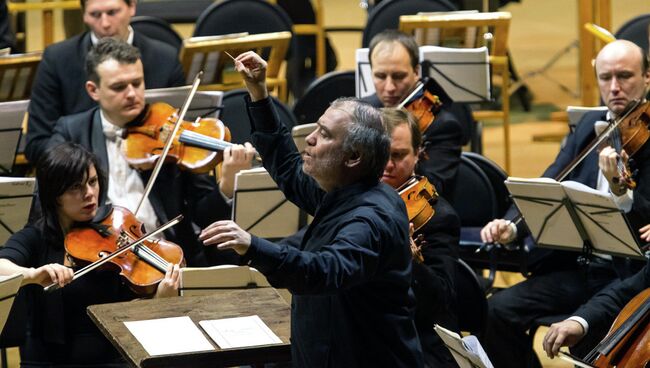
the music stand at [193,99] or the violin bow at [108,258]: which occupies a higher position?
the music stand at [193,99]

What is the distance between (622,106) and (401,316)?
173 centimetres

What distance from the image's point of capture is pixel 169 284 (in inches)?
143

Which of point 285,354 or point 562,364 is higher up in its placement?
point 285,354

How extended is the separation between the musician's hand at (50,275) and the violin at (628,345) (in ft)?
4.47

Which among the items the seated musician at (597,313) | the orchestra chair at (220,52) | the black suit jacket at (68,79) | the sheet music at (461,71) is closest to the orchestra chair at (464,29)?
the sheet music at (461,71)

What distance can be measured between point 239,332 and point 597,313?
1.05 meters

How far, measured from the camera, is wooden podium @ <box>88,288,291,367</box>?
2.97m

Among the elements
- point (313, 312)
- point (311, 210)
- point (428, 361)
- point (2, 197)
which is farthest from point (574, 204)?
point (2, 197)

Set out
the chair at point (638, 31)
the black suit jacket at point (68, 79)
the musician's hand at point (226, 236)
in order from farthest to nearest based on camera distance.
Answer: the chair at point (638, 31), the black suit jacket at point (68, 79), the musician's hand at point (226, 236)

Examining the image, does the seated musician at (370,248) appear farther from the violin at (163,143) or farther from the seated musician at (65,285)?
the violin at (163,143)

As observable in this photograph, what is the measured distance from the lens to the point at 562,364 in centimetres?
458

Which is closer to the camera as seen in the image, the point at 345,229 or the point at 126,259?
the point at 345,229

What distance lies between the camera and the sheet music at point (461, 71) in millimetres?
5000

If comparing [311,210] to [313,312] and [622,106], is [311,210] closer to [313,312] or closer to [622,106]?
[313,312]
